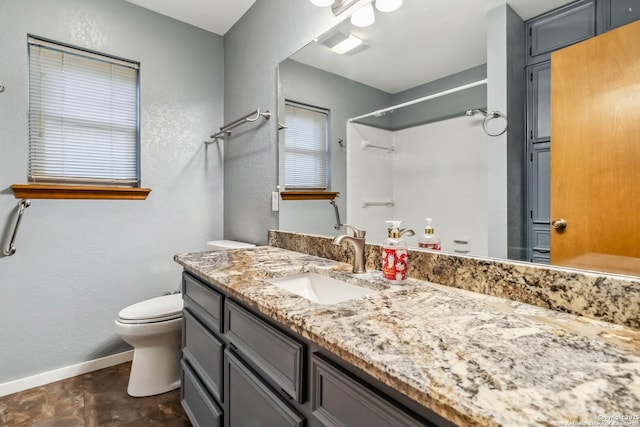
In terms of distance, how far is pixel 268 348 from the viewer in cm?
88

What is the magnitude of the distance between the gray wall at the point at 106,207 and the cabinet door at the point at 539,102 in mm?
1801

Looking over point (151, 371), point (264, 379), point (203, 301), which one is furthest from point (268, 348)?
point (151, 371)

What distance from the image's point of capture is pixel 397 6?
49.3 inches

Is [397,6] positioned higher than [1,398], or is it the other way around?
[397,6]

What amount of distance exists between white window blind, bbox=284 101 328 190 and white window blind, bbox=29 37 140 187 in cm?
121

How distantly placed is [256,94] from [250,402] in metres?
1.91

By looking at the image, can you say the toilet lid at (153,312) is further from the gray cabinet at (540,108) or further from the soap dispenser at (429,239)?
the gray cabinet at (540,108)

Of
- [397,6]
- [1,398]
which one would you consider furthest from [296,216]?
[1,398]

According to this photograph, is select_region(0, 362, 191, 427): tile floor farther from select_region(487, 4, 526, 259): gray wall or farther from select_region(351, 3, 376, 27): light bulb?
select_region(351, 3, 376, 27): light bulb

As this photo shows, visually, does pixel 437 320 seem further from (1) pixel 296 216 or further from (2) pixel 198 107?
(2) pixel 198 107

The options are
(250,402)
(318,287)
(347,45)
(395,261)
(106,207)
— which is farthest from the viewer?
(106,207)

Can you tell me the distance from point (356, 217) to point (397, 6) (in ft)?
2.96

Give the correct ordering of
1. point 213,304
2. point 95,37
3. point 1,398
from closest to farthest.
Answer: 1. point 213,304
2. point 1,398
3. point 95,37

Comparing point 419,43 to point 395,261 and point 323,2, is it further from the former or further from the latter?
point 395,261
